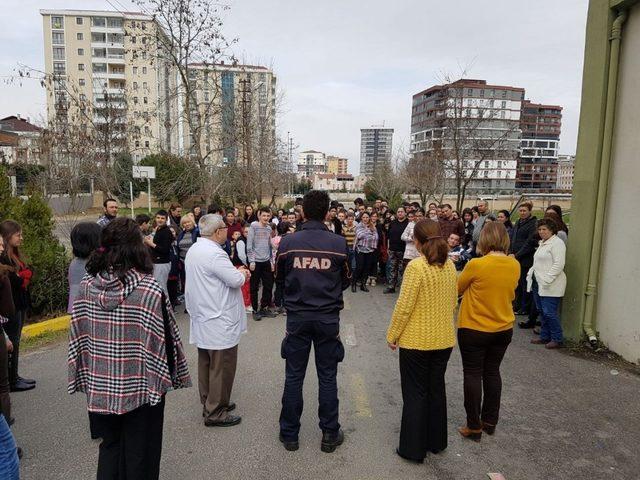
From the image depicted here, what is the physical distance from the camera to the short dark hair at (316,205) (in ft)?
11.8

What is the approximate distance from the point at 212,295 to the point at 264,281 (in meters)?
4.18

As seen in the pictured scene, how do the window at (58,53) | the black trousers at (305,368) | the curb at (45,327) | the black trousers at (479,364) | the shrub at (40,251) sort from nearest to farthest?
1. the black trousers at (305,368)
2. the black trousers at (479,364)
3. the curb at (45,327)
4. the shrub at (40,251)
5. the window at (58,53)

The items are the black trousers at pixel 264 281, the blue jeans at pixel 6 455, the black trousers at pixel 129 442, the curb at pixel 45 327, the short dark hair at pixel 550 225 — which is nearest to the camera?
the blue jeans at pixel 6 455

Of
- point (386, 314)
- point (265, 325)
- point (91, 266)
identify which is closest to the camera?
point (91, 266)

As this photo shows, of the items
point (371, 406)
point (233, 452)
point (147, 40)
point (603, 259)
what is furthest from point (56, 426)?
point (147, 40)

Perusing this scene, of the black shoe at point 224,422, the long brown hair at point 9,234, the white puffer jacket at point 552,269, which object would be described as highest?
the long brown hair at point 9,234

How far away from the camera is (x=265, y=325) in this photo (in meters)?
7.30

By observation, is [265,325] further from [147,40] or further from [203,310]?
[147,40]

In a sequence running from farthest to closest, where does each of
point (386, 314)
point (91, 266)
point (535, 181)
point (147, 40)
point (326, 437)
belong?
point (535, 181) → point (147, 40) → point (386, 314) → point (326, 437) → point (91, 266)

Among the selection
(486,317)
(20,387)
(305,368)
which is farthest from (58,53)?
(486,317)

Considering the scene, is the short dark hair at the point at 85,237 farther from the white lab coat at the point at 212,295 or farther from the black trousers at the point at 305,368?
the black trousers at the point at 305,368

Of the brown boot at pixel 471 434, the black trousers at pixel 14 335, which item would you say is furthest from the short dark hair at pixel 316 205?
the black trousers at pixel 14 335

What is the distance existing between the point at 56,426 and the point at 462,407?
3.86m

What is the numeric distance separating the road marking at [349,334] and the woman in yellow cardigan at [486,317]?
266 cm
